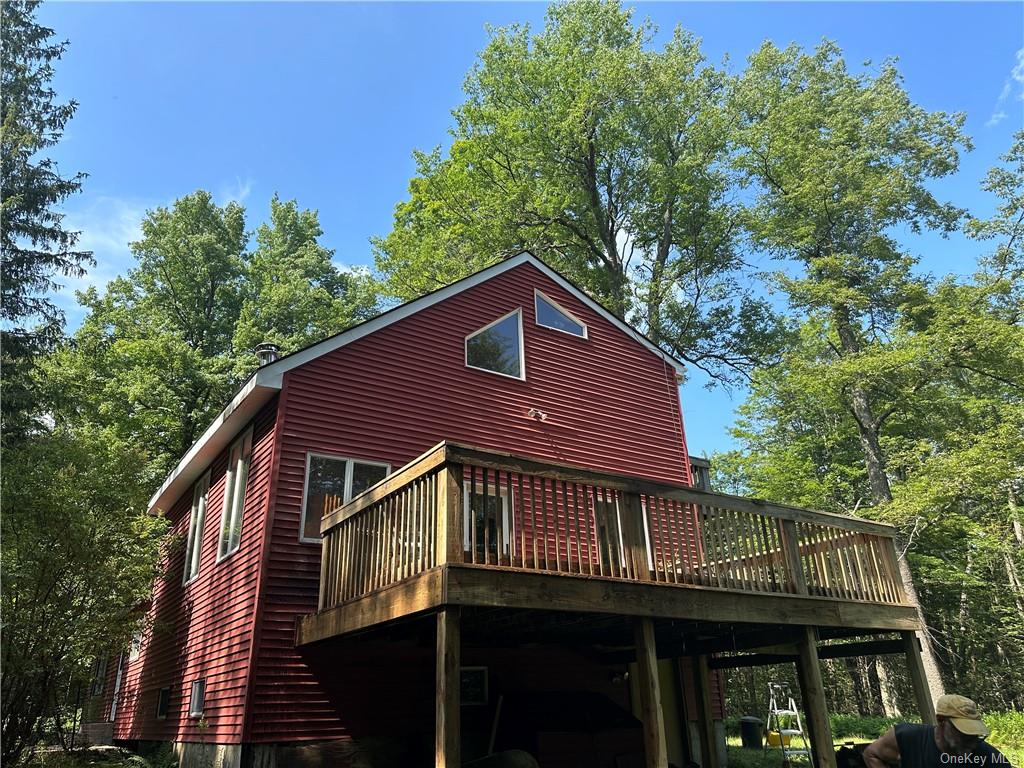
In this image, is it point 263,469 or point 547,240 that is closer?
point 263,469

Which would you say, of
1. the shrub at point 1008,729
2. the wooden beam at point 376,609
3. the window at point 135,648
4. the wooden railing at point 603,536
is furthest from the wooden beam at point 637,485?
the shrub at point 1008,729

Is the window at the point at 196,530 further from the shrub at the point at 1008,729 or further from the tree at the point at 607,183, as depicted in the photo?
the shrub at the point at 1008,729

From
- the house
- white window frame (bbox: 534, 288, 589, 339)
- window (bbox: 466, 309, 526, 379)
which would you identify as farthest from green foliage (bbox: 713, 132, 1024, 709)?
window (bbox: 466, 309, 526, 379)

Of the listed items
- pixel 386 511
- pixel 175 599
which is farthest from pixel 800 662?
pixel 175 599

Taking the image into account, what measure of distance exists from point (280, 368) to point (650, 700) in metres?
6.33

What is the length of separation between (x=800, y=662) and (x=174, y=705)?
9.27 m

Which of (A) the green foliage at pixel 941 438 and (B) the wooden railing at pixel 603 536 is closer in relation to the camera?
(B) the wooden railing at pixel 603 536

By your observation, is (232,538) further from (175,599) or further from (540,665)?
(540,665)

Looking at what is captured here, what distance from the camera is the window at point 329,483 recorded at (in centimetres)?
930

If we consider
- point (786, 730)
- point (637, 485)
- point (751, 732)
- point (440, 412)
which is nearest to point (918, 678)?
point (637, 485)

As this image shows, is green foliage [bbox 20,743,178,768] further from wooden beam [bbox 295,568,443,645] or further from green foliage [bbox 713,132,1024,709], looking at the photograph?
green foliage [bbox 713,132,1024,709]

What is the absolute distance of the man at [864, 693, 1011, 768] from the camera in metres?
3.87

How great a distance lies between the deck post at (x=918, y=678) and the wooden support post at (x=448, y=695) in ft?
20.6

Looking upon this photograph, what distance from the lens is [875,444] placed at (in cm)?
2270
